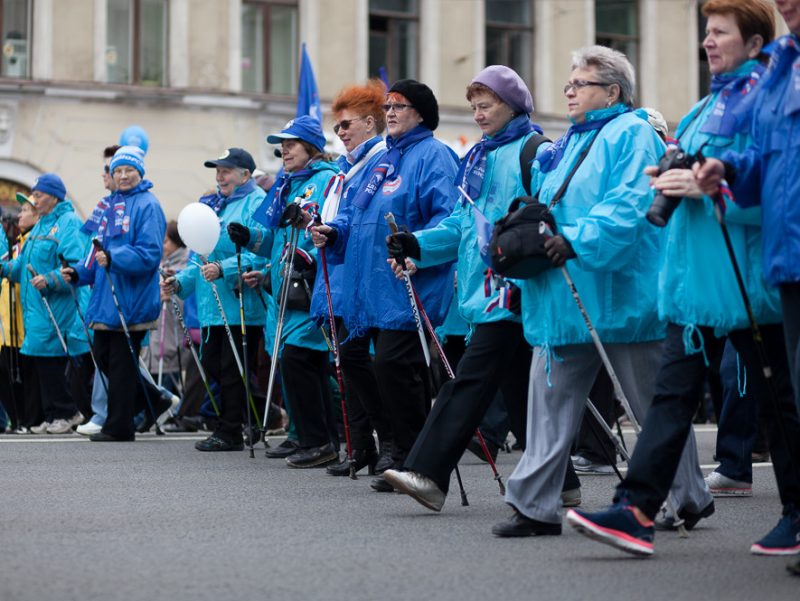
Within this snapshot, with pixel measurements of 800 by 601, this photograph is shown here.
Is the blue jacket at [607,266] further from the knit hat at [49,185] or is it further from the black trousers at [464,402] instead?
the knit hat at [49,185]

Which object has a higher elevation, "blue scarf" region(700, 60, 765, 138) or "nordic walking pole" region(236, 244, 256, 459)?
"blue scarf" region(700, 60, 765, 138)

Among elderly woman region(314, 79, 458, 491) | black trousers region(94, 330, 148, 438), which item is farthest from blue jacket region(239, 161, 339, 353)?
black trousers region(94, 330, 148, 438)

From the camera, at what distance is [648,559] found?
6.50 meters

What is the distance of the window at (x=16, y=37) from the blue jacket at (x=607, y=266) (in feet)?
69.3

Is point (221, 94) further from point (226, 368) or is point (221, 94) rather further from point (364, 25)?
point (226, 368)

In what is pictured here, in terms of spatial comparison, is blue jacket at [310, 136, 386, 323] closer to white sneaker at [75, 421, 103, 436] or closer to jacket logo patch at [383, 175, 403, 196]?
jacket logo patch at [383, 175, 403, 196]

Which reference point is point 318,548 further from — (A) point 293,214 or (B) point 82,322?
(B) point 82,322

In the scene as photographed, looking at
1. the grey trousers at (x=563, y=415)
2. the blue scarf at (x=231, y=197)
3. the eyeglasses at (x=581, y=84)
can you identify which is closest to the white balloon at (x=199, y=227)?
the blue scarf at (x=231, y=197)

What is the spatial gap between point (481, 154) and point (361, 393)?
7.05ft

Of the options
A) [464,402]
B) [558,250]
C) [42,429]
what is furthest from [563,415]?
[42,429]

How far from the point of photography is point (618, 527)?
20.7 ft

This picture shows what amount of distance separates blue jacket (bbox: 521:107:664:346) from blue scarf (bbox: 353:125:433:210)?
205 centimetres

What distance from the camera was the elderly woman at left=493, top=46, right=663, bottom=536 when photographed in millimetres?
7129

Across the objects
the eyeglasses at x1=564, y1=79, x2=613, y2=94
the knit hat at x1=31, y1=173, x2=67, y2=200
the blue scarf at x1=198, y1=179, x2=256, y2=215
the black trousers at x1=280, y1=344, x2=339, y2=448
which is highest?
the eyeglasses at x1=564, y1=79, x2=613, y2=94
